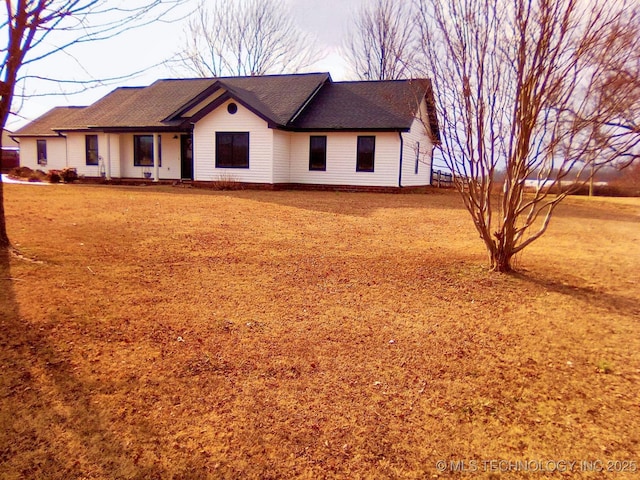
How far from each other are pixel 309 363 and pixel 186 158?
2083cm

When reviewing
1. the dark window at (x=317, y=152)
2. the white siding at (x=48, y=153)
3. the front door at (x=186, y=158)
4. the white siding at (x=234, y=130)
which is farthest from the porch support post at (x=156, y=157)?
the dark window at (x=317, y=152)

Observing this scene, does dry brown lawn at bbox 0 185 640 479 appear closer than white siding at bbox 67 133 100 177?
Yes

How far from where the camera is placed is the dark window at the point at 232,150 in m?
19.6

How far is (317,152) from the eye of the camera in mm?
20750

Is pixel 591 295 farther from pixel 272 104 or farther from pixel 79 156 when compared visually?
pixel 79 156

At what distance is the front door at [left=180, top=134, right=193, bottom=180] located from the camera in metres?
22.4

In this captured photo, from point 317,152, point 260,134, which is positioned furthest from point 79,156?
point 317,152

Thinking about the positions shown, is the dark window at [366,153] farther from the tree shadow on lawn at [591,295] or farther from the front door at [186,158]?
the tree shadow on lawn at [591,295]

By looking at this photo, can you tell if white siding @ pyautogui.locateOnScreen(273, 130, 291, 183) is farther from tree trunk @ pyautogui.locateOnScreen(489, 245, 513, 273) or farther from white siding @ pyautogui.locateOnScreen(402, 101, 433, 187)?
tree trunk @ pyautogui.locateOnScreen(489, 245, 513, 273)

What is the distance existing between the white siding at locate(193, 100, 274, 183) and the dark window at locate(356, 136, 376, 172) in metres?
4.09

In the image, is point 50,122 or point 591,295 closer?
point 591,295

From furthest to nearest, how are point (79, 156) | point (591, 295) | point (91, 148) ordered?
point (79, 156)
point (91, 148)
point (591, 295)

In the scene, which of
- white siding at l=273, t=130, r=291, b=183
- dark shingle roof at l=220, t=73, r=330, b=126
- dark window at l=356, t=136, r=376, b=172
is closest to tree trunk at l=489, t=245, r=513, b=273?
dark shingle roof at l=220, t=73, r=330, b=126

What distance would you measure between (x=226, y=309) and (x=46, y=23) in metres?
3.73
